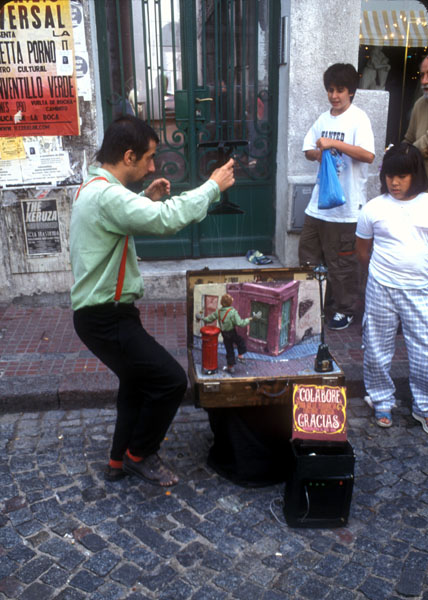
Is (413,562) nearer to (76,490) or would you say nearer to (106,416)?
(76,490)

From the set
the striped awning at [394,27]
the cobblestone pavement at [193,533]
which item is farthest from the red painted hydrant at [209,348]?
the striped awning at [394,27]

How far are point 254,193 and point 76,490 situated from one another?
158 inches

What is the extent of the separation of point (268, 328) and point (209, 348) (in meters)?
0.37

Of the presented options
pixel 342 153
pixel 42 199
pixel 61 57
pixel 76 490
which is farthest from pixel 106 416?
pixel 61 57

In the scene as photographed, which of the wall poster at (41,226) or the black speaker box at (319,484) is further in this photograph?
the wall poster at (41,226)

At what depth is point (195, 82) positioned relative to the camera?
604 centimetres

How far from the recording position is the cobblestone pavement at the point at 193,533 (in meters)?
2.77

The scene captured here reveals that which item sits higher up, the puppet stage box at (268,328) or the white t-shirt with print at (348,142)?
the white t-shirt with print at (348,142)

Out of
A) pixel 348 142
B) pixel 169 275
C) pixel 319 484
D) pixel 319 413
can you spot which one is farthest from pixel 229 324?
pixel 169 275

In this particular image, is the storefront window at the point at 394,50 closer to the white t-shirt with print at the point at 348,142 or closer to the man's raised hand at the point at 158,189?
the white t-shirt with print at the point at 348,142

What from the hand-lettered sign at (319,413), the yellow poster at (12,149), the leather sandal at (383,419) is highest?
the yellow poster at (12,149)

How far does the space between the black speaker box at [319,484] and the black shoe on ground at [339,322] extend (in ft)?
7.94

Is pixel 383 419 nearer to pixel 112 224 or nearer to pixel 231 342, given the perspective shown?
pixel 231 342

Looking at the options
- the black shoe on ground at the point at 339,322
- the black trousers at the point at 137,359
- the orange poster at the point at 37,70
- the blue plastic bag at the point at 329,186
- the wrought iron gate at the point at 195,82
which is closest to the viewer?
the black trousers at the point at 137,359
